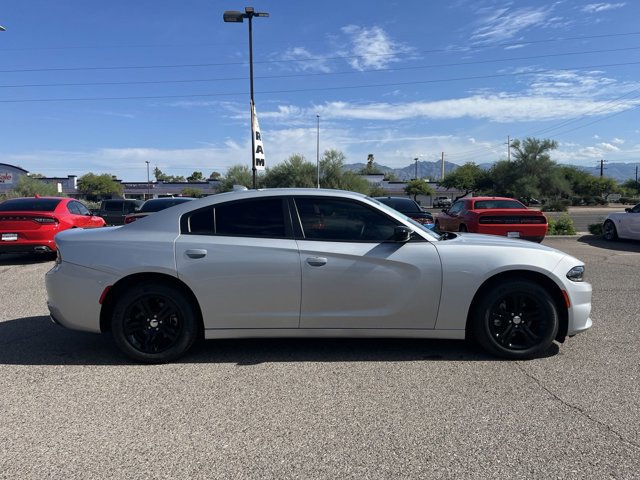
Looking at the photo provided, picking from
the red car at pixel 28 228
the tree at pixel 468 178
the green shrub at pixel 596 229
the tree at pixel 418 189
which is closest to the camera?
the red car at pixel 28 228

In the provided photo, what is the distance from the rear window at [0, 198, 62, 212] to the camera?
33.7ft

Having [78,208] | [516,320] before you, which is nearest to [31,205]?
[78,208]

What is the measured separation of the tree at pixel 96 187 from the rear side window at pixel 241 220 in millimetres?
77661

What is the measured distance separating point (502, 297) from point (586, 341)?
1391 mm

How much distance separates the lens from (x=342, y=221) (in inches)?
176

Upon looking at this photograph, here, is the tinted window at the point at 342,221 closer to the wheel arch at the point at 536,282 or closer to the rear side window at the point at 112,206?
the wheel arch at the point at 536,282

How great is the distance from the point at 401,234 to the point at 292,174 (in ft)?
151

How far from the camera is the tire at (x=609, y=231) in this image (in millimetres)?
14281

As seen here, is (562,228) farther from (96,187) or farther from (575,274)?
(96,187)

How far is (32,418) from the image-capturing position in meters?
3.39

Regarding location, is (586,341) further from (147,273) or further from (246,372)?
(147,273)

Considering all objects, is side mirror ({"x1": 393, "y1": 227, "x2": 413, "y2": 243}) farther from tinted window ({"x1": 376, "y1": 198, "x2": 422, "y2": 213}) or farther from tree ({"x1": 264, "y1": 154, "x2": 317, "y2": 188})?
tree ({"x1": 264, "y1": 154, "x2": 317, "y2": 188})

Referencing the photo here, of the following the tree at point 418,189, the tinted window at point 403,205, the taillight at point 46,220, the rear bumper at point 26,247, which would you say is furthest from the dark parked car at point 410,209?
the tree at point 418,189

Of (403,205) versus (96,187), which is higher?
(96,187)
